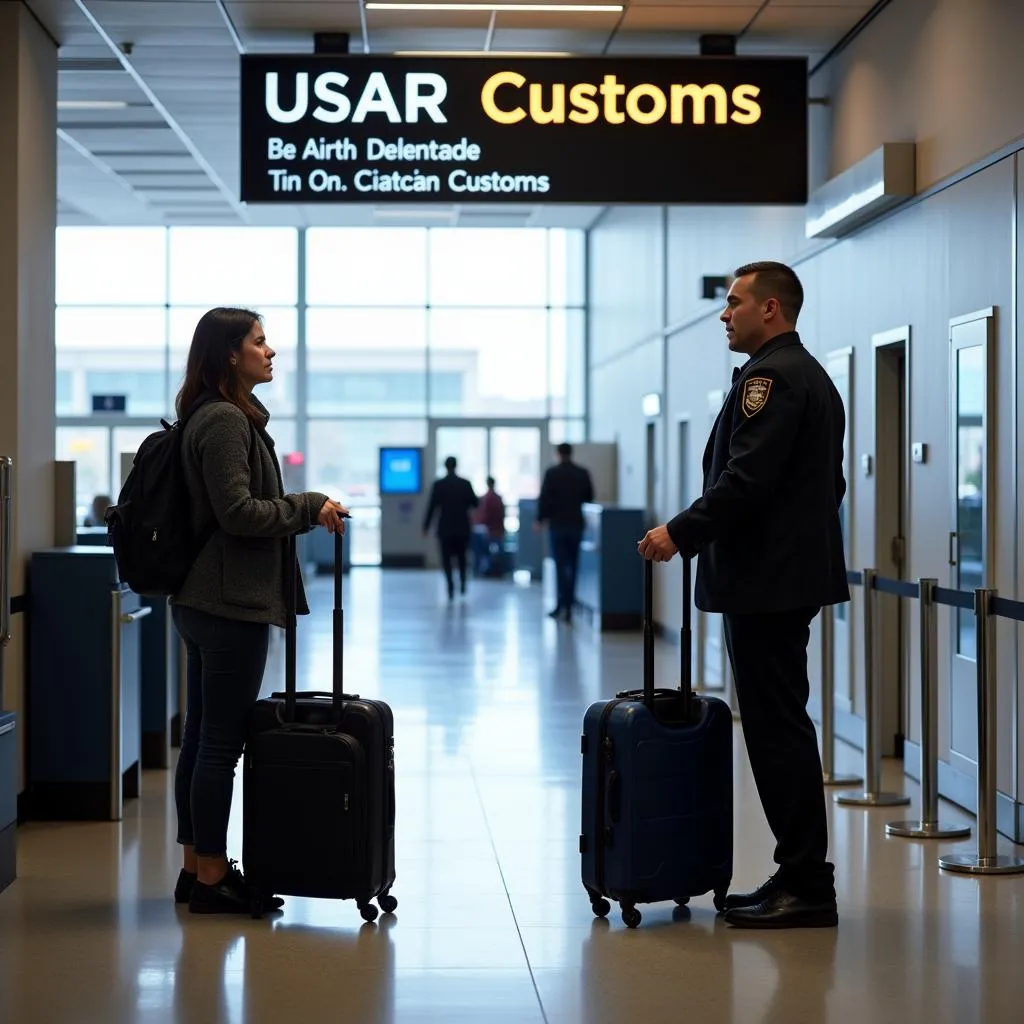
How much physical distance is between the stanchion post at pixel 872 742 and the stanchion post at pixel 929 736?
453mm

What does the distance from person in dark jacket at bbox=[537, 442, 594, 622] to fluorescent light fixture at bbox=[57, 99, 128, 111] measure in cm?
591

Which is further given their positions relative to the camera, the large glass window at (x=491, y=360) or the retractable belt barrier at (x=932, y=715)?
the large glass window at (x=491, y=360)

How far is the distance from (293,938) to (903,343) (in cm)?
426

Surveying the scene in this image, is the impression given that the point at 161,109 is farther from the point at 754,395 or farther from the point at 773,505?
the point at 773,505

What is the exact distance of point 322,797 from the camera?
161 inches

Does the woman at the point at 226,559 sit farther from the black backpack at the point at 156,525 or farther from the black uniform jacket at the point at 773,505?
the black uniform jacket at the point at 773,505

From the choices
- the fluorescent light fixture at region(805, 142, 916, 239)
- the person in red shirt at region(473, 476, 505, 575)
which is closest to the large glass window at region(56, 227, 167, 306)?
the person in red shirt at region(473, 476, 505, 575)

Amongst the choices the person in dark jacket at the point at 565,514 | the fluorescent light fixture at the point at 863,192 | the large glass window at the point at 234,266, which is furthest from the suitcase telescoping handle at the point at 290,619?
the large glass window at the point at 234,266

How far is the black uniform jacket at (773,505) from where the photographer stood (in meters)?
4.02

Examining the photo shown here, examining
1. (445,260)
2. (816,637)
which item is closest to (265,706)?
(816,637)

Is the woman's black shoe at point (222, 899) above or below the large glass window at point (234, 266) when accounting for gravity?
below

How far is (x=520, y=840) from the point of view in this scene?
5328 mm

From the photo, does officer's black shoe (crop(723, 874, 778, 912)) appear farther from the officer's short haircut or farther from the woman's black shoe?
the officer's short haircut

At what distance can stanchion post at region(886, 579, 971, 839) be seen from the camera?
18.1ft
